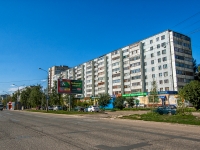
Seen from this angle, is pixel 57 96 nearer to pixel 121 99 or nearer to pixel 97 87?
pixel 121 99

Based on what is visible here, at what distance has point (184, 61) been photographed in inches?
2977

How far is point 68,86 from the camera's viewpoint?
47562 millimetres

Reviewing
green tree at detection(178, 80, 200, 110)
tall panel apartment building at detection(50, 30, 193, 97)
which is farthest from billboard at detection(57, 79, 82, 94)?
green tree at detection(178, 80, 200, 110)

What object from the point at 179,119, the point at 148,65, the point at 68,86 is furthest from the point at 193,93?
the point at 148,65

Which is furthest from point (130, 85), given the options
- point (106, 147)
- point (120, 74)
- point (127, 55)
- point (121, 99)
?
point (106, 147)

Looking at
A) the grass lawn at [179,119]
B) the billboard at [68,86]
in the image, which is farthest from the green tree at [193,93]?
the billboard at [68,86]

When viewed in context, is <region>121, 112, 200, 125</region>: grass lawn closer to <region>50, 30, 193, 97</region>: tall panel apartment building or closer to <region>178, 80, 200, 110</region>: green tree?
<region>178, 80, 200, 110</region>: green tree

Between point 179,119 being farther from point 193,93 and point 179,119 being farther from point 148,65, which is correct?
Result: point 148,65

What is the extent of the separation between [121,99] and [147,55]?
31.7 metres

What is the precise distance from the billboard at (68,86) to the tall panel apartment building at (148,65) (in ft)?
80.7

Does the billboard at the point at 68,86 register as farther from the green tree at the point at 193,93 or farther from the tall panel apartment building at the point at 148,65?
the green tree at the point at 193,93

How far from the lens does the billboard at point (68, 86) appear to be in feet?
151

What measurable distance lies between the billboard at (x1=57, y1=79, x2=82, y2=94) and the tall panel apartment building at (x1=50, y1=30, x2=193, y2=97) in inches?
969

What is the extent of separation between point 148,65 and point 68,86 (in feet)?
143
